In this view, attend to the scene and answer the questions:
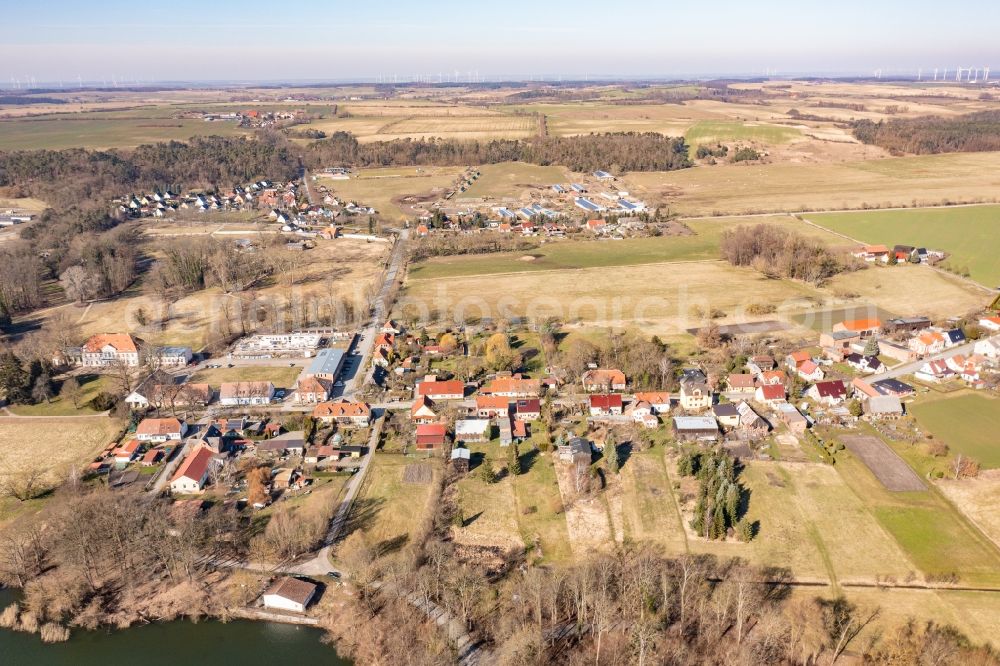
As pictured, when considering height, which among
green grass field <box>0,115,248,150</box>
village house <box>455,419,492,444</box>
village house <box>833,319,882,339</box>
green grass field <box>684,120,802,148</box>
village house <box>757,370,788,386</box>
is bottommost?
village house <box>455,419,492,444</box>

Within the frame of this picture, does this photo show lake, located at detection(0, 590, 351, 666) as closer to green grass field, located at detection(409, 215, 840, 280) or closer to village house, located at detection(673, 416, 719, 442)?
village house, located at detection(673, 416, 719, 442)

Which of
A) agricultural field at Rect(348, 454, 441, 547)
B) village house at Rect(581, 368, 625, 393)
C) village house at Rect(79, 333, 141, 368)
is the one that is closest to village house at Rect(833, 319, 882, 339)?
village house at Rect(581, 368, 625, 393)

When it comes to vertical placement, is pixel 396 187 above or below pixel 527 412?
above

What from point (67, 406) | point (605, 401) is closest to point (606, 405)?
point (605, 401)

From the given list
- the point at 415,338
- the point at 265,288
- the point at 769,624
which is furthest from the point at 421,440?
the point at 265,288

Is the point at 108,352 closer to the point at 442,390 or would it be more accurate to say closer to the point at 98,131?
the point at 442,390
